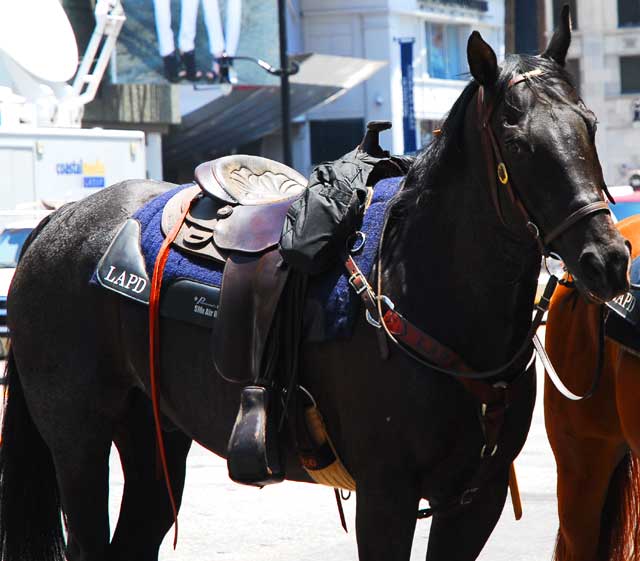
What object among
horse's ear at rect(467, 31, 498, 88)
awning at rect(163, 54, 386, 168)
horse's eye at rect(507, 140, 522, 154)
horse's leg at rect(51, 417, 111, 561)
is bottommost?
awning at rect(163, 54, 386, 168)

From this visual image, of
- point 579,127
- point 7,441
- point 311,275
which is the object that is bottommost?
point 7,441

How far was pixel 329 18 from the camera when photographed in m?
39.6

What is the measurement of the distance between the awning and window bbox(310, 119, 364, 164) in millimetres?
2906

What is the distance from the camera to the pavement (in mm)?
6129

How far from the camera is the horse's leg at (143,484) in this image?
470 centimetres

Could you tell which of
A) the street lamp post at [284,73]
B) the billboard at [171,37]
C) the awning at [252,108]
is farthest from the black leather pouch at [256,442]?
the awning at [252,108]

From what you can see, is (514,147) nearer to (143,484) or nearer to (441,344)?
(441,344)

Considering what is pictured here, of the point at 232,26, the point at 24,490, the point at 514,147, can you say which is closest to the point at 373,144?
Answer: the point at 514,147

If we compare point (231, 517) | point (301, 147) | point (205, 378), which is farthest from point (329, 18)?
point (205, 378)

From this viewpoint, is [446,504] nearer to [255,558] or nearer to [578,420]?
[578,420]

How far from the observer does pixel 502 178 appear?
3400 mm

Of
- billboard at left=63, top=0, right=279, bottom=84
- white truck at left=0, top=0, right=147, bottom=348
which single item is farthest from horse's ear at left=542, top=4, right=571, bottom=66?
billboard at left=63, top=0, right=279, bottom=84

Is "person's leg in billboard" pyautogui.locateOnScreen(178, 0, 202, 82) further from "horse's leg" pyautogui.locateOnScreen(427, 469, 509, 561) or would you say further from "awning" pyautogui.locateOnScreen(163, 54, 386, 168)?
"horse's leg" pyautogui.locateOnScreen(427, 469, 509, 561)

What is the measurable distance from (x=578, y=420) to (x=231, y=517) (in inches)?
111
